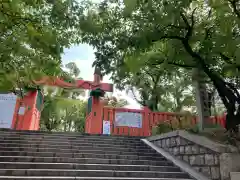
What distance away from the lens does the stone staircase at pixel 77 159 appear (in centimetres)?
523

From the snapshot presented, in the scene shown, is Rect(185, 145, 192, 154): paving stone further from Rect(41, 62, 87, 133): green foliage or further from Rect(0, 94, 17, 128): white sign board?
Rect(41, 62, 87, 133): green foliage

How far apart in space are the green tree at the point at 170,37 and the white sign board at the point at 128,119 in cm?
418

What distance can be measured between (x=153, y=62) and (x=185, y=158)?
3.26m

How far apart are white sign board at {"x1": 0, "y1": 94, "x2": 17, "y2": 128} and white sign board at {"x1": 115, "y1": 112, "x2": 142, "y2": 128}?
5.03m

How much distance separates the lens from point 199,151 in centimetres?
577

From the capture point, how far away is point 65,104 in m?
18.0

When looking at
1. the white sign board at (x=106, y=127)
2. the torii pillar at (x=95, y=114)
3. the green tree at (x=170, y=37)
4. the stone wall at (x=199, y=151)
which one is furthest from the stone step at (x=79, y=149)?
the torii pillar at (x=95, y=114)

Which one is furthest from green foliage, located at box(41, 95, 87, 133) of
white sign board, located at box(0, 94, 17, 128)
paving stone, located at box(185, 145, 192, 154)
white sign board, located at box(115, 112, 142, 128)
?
paving stone, located at box(185, 145, 192, 154)

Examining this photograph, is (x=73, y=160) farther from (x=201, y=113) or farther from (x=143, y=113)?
(x=143, y=113)

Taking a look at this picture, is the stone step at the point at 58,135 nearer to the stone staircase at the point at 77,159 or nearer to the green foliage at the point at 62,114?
the stone staircase at the point at 77,159

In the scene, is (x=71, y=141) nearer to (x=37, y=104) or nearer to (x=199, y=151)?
(x=199, y=151)

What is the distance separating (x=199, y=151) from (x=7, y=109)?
916cm

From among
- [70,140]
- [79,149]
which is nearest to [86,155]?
[79,149]

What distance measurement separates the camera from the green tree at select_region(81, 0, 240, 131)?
5.89 m
